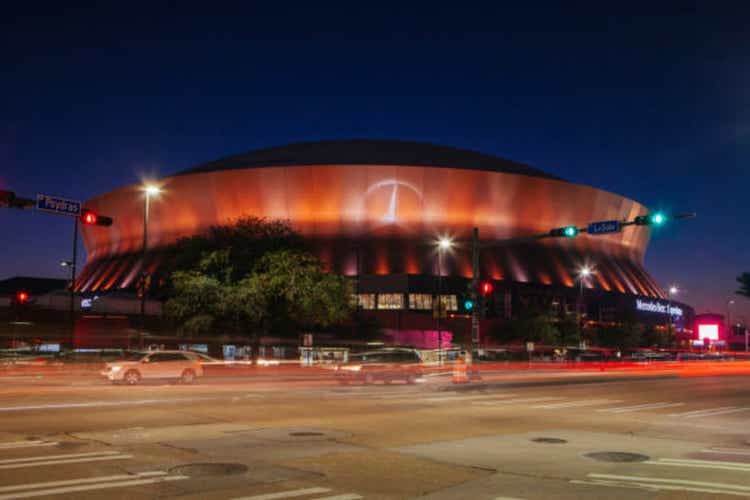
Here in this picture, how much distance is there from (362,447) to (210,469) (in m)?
3.31

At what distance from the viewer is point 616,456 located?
12.6 m

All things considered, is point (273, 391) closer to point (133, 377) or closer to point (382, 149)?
point (133, 377)

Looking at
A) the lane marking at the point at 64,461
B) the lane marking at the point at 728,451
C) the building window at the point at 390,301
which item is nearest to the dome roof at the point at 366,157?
the building window at the point at 390,301

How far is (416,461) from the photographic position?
468 inches

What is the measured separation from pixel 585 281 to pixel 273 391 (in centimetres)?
6878

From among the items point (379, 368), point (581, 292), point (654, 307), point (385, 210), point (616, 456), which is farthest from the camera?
point (654, 307)

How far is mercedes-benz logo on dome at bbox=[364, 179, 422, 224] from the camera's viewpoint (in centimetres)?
8400

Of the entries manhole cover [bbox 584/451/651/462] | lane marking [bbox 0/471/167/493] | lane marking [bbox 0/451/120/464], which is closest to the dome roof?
manhole cover [bbox 584/451/651/462]

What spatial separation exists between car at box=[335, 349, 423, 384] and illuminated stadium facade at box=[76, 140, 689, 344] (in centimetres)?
3886

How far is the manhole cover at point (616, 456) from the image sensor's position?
12203 millimetres

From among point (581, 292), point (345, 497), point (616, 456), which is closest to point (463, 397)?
point (616, 456)

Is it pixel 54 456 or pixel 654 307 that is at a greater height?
pixel 654 307

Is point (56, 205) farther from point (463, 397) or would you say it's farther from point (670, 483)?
point (670, 483)

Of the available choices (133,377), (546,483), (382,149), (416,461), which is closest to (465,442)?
(416,461)
